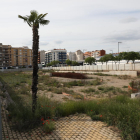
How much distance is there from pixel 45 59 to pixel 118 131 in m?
169

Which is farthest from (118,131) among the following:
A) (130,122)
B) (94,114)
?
(94,114)

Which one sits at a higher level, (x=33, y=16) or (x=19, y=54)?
(x=19, y=54)

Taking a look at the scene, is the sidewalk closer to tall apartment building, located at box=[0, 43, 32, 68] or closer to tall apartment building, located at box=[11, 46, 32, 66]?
tall apartment building, located at box=[0, 43, 32, 68]

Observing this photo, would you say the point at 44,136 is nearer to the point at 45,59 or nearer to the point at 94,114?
the point at 94,114

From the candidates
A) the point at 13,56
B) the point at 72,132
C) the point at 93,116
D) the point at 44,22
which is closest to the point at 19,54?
the point at 13,56

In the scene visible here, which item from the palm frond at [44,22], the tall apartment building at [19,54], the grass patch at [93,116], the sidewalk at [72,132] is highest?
the tall apartment building at [19,54]

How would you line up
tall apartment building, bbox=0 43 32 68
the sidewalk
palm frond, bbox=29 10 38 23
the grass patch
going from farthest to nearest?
tall apartment building, bbox=0 43 32 68 → palm frond, bbox=29 10 38 23 → the grass patch → the sidewalk

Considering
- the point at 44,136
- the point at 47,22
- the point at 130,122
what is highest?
the point at 47,22

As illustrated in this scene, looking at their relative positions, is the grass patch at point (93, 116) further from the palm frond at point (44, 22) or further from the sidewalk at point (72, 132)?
the palm frond at point (44, 22)

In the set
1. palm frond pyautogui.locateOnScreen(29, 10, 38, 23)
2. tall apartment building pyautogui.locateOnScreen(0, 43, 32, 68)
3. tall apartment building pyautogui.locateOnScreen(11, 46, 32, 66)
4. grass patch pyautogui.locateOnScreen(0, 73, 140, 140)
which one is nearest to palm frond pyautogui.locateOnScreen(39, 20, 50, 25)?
palm frond pyautogui.locateOnScreen(29, 10, 38, 23)

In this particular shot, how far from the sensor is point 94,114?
6.75 metres

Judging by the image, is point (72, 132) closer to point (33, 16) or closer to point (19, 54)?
point (33, 16)

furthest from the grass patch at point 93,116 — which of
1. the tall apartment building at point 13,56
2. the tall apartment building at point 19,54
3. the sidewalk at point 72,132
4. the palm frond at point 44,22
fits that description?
the tall apartment building at point 19,54

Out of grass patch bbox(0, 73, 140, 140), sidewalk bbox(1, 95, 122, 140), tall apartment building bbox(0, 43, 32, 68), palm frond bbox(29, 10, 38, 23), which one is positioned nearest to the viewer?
sidewalk bbox(1, 95, 122, 140)
